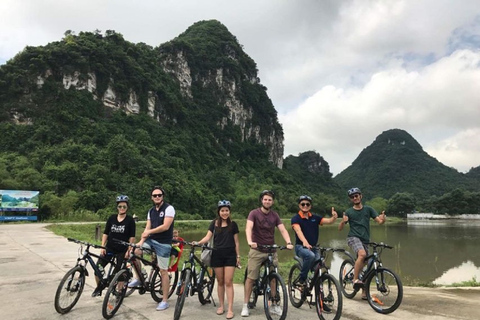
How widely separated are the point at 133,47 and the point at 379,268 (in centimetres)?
6848

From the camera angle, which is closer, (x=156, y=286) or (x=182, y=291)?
(x=182, y=291)

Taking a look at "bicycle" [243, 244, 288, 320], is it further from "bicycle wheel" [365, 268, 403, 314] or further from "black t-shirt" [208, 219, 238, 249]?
"bicycle wheel" [365, 268, 403, 314]

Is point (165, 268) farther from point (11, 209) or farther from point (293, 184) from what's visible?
point (293, 184)

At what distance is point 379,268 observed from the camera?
15.4 ft

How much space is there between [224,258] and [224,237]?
275 millimetres

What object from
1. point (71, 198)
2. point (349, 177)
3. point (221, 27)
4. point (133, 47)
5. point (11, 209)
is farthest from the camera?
point (349, 177)

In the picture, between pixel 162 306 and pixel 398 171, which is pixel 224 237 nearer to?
pixel 162 306

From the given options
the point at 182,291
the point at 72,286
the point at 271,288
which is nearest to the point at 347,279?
the point at 271,288

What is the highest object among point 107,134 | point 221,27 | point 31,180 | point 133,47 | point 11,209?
point 221,27

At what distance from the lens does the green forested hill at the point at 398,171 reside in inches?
4481

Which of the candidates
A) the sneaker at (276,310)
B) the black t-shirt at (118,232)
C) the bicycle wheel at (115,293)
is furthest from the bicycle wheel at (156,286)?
the sneaker at (276,310)

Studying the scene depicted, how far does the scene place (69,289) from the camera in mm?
4371

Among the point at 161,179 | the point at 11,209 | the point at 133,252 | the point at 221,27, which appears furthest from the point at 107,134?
the point at 221,27

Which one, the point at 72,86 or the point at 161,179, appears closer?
the point at 161,179
